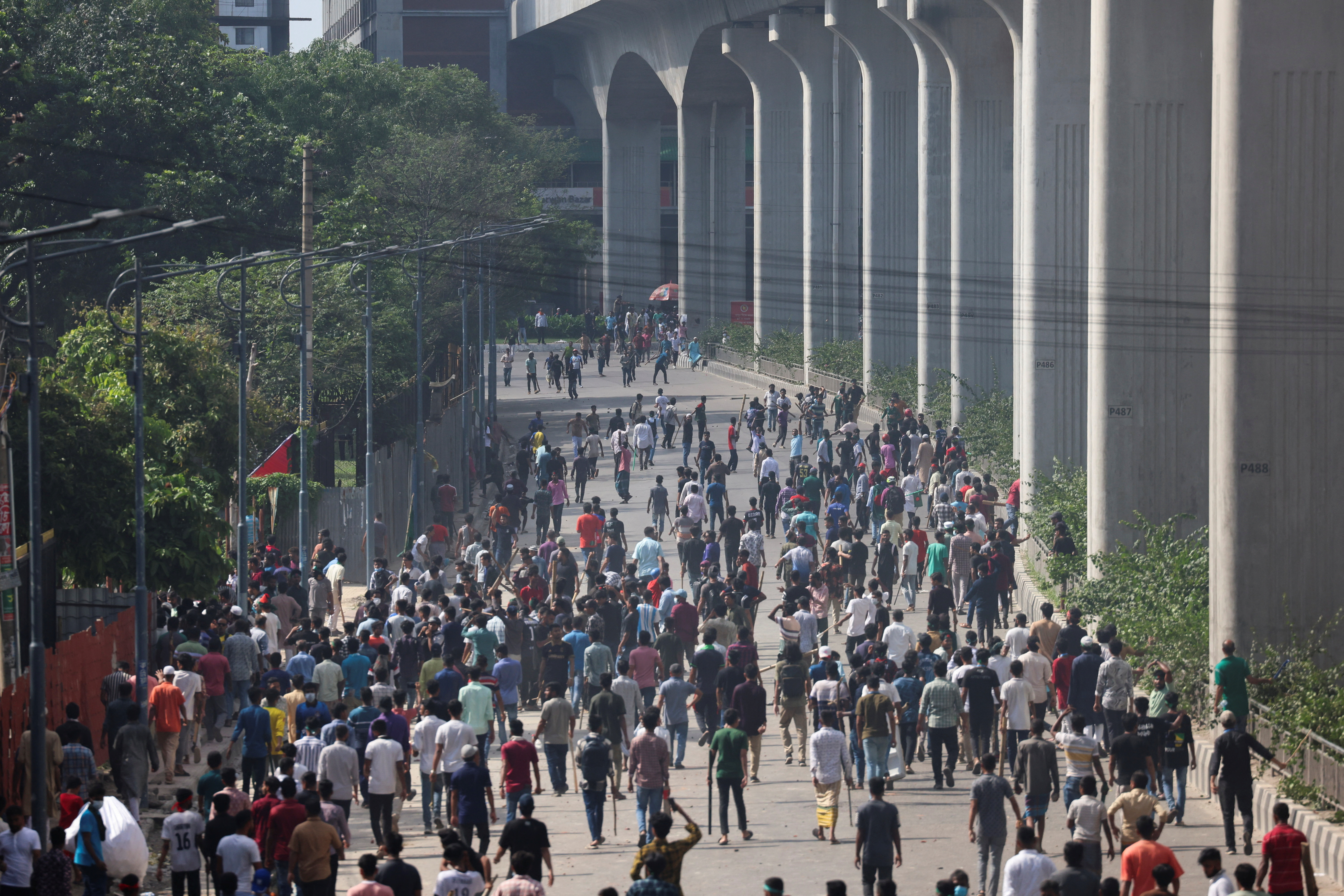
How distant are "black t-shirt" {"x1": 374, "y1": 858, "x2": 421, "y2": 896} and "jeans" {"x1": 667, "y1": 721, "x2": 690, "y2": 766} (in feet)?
21.3

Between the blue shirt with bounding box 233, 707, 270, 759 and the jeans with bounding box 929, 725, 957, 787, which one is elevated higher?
the blue shirt with bounding box 233, 707, 270, 759

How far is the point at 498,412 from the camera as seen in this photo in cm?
6144

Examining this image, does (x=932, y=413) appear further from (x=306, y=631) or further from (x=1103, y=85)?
(x=306, y=631)

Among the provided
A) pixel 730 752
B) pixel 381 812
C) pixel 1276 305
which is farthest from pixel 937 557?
pixel 381 812

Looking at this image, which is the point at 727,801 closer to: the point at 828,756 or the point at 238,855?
the point at 828,756

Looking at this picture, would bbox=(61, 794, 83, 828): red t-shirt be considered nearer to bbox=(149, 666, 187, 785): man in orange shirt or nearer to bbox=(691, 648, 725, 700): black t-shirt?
bbox=(149, 666, 187, 785): man in orange shirt

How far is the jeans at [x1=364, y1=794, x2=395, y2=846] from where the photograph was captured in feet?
51.8

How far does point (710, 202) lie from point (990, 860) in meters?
72.9

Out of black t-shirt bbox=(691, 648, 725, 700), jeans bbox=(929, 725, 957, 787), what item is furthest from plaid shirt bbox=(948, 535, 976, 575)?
jeans bbox=(929, 725, 957, 787)

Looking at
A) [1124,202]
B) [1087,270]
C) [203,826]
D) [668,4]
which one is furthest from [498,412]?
[203,826]

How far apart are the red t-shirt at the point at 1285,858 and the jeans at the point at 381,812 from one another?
6.97 m

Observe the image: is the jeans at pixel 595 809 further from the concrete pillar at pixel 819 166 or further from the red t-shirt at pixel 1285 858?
the concrete pillar at pixel 819 166

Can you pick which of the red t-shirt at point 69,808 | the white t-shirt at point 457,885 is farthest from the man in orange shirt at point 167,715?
the white t-shirt at point 457,885

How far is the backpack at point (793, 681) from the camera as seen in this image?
1884 centimetres
